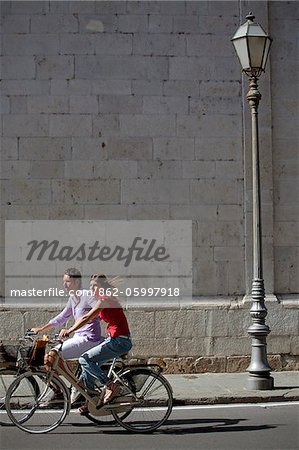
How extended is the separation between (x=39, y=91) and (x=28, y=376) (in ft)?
20.2

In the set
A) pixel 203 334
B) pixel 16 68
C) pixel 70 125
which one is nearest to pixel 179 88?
pixel 70 125

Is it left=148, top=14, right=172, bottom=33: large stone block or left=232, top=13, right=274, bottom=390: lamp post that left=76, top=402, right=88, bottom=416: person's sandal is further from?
left=148, top=14, right=172, bottom=33: large stone block

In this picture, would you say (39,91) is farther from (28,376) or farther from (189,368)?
(28,376)

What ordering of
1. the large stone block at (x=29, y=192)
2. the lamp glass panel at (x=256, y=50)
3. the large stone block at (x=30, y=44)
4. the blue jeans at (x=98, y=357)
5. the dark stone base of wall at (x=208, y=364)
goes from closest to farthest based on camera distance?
1. the blue jeans at (x=98, y=357)
2. the lamp glass panel at (x=256, y=50)
3. the dark stone base of wall at (x=208, y=364)
4. the large stone block at (x=29, y=192)
5. the large stone block at (x=30, y=44)

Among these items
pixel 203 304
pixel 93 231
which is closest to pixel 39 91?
pixel 93 231

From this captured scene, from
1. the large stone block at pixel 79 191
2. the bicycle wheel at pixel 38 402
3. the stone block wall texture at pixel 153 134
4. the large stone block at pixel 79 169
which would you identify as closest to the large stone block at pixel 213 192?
the stone block wall texture at pixel 153 134

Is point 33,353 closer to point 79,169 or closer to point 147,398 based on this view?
point 147,398

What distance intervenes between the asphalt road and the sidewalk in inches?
33.3

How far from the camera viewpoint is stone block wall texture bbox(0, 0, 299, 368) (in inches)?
498

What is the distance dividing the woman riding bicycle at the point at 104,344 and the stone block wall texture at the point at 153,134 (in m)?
4.35

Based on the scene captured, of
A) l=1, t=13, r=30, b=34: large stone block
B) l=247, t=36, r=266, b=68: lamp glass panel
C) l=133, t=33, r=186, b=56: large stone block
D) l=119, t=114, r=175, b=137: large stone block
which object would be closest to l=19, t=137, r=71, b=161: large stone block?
l=119, t=114, r=175, b=137: large stone block

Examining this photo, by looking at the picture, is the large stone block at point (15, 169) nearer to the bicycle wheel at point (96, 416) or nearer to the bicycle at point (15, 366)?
the bicycle at point (15, 366)

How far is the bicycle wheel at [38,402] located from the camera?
26.0 feet

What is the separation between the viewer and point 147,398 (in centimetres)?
808
